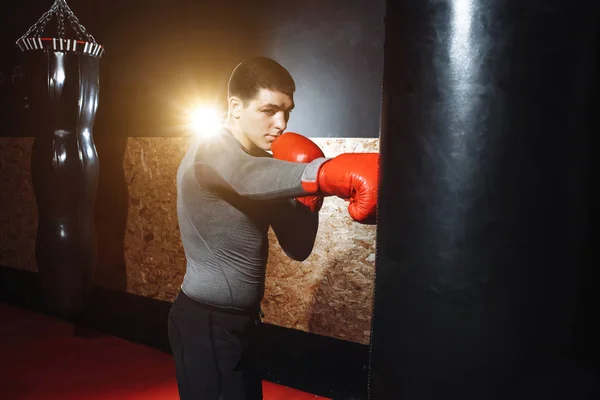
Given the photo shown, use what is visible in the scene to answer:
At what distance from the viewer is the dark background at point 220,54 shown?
3.13 meters

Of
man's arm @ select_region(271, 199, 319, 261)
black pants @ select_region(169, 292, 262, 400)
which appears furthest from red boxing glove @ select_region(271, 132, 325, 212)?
black pants @ select_region(169, 292, 262, 400)

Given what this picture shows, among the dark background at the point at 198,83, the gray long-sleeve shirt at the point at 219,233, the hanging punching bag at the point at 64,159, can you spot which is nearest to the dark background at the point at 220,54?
the dark background at the point at 198,83

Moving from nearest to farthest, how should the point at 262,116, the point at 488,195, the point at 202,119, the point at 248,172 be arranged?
the point at 488,195 < the point at 248,172 < the point at 262,116 < the point at 202,119

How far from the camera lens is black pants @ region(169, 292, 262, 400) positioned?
5.79 feet

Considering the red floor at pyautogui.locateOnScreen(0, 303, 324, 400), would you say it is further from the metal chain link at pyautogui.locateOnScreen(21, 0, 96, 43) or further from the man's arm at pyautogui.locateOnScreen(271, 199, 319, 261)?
the metal chain link at pyautogui.locateOnScreen(21, 0, 96, 43)

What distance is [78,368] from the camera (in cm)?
370

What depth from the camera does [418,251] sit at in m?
0.86

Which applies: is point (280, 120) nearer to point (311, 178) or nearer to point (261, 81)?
point (261, 81)

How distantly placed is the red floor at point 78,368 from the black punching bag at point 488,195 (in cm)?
268

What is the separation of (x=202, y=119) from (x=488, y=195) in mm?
3222

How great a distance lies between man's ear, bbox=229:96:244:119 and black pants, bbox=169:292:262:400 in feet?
2.40

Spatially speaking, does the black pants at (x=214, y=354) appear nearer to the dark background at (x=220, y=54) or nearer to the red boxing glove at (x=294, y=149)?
the red boxing glove at (x=294, y=149)

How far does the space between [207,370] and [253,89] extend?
1.05m

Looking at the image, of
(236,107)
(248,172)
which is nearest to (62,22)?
(236,107)
